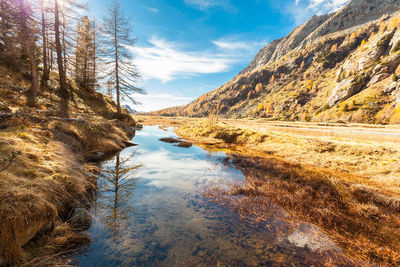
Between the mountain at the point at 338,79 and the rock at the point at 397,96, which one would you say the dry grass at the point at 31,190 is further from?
the rock at the point at 397,96

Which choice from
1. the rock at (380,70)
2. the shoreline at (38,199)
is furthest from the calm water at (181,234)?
the rock at (380,70)

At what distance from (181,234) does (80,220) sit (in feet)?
10.2

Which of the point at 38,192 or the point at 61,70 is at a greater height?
the point at 61,70

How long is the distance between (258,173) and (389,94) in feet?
229

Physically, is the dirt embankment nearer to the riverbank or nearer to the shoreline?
the shoreline

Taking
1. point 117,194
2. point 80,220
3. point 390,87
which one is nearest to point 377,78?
point 390,87

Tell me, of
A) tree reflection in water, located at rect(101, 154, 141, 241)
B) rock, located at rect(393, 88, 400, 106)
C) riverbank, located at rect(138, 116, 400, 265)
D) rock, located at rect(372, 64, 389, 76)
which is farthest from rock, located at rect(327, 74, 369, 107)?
tree reflection in water, located at rect(101, 154, 141, 241)

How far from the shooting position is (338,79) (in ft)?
269

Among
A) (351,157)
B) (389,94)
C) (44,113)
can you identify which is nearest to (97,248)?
(44,113)

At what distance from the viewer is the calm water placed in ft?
13.0

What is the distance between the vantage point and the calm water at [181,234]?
156 inches

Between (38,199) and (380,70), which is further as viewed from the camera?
(380,70)

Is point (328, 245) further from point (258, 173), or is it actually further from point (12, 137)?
point (12, 137)

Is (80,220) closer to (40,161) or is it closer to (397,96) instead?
(40,161)
